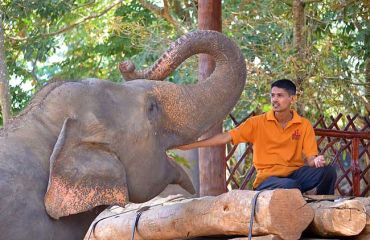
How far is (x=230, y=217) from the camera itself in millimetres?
4184

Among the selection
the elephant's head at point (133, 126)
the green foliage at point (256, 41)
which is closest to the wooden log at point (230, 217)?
the elephant's head at point (133, 126)

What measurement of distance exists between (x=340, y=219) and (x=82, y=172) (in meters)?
1.39

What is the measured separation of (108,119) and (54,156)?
1.14 ft

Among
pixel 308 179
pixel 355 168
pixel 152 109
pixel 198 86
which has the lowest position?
pixel 355 168

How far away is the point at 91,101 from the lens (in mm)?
3555

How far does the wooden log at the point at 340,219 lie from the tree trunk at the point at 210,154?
90.8 inches

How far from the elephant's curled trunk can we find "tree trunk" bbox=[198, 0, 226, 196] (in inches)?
92.3

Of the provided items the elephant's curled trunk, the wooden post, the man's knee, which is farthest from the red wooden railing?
the elephant's curled trunk

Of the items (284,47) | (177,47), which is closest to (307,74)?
(284,47)

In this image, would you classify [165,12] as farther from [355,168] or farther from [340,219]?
[340,219]

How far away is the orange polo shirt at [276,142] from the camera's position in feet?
17.1

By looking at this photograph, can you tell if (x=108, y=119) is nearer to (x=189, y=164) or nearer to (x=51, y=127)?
(x=51, y=127)

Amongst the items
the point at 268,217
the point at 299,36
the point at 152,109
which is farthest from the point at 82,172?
the point at 299,36

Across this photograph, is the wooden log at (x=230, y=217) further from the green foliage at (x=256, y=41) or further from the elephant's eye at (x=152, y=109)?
the green foliage at (x=256, y=41)
